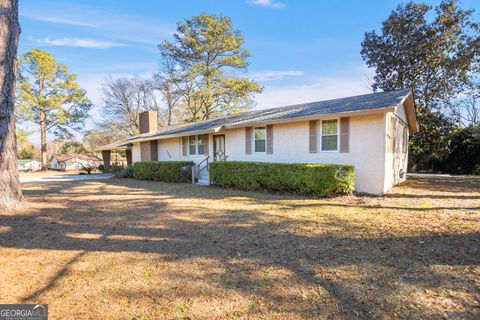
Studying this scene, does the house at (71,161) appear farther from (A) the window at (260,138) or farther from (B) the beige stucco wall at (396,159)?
(B) the beige stucco wall at (396,159)

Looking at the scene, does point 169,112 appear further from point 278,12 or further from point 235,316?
point 235,316

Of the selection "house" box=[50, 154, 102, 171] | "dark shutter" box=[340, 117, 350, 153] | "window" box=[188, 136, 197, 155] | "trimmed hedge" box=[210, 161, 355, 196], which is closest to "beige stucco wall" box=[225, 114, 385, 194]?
"dark shutter" box=[340, 117, 350, 153]

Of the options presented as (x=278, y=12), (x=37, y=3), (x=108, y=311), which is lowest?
(x=108, y=311)

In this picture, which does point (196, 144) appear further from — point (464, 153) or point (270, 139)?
point (464, 153)

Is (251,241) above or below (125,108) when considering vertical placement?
below

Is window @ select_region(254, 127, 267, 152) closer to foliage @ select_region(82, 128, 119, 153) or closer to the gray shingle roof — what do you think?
the gray shingle roof

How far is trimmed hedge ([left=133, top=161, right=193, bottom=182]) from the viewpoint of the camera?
43.7 ft

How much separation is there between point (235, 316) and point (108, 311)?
1.24 metres

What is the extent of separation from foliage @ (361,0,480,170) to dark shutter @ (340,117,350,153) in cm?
1352

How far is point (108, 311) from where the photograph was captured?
240 cm

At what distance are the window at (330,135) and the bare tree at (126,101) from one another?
27654 millimetres

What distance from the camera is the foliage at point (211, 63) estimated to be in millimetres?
23516

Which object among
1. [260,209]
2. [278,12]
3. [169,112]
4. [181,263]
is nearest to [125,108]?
[169,112]

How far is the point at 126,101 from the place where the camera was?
108ft
